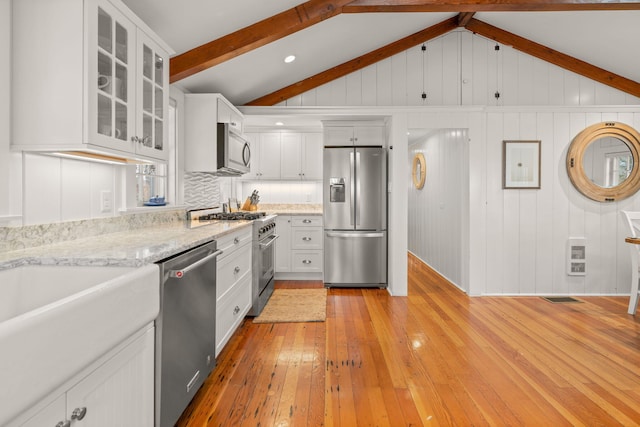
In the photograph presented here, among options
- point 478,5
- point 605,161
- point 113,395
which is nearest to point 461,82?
point 478,5

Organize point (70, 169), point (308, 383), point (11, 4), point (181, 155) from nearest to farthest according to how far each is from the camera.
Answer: point (11, 4) < point (70, 169) < point (308, 383) < point (181, 155)

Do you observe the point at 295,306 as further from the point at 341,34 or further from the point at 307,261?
the point at 341,34

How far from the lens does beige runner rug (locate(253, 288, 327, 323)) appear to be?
360 cm

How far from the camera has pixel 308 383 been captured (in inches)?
93.0

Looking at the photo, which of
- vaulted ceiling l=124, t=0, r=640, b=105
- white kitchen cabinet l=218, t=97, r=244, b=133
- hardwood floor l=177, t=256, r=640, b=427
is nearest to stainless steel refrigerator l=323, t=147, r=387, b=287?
hardwood floor l=177, t=256, r=640, b=427

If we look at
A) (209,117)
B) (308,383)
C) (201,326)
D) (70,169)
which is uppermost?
(209,117)

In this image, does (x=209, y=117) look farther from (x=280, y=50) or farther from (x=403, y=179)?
(x=403, y=179)

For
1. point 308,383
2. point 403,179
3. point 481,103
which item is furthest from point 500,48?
point 308,383

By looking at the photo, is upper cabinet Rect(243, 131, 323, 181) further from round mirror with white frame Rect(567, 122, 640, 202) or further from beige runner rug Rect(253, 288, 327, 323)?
round mirror with white frame Rect(567, 122, 640, 202)

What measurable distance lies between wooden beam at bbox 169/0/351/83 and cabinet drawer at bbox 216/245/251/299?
4.87ft

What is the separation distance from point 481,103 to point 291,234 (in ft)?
9.56

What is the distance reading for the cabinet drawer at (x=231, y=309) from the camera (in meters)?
2.52

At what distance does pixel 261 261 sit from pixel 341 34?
243 centimetres

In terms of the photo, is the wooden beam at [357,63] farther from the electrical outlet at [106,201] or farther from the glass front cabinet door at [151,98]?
the electrical outlet at [106,201]
